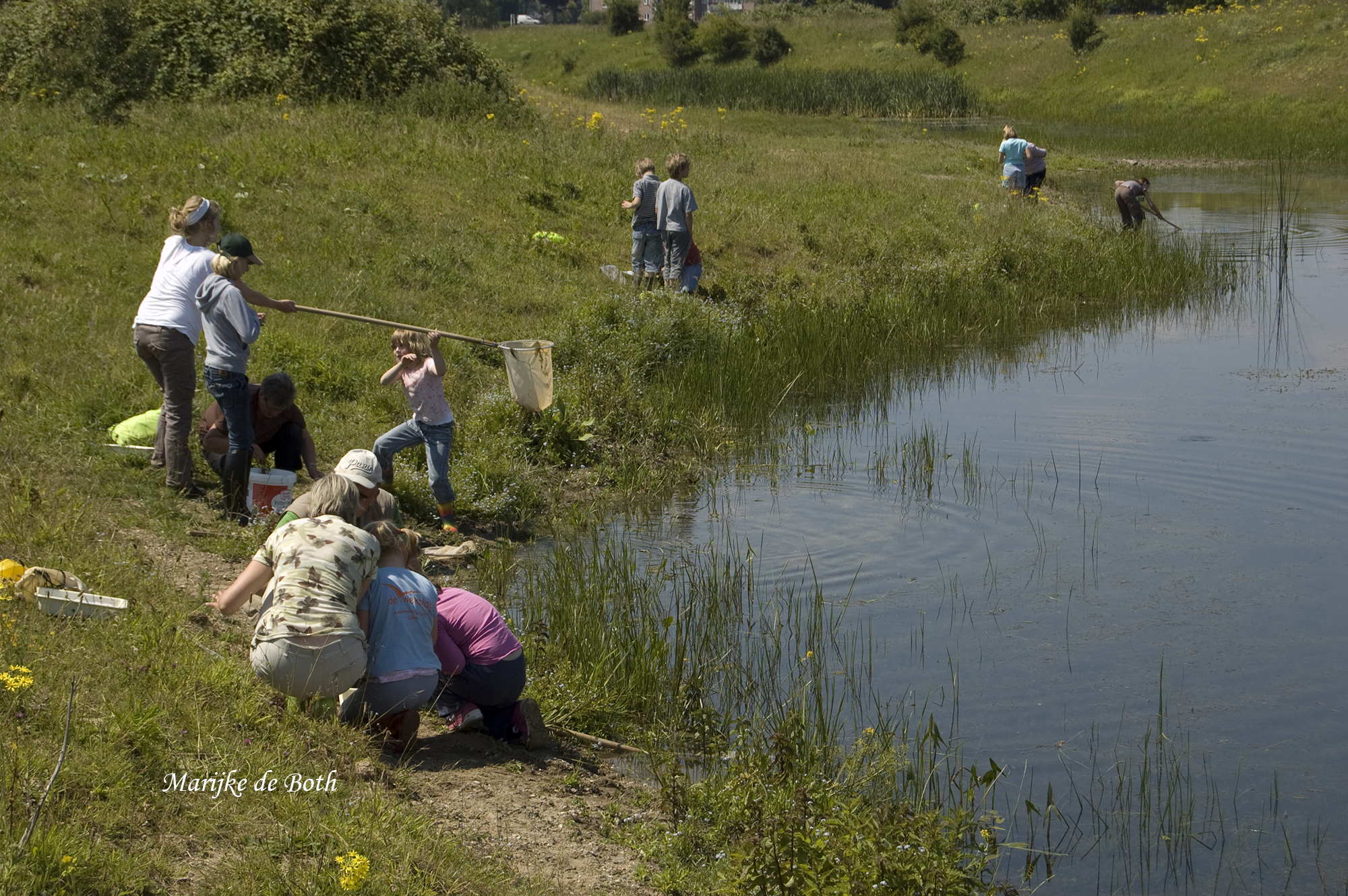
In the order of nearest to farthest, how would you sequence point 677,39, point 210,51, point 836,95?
point 210,51 → point 836,95 → point 677,39

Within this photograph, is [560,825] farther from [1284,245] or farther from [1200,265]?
[1284,245]

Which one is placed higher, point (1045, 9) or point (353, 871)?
point (1045, 9)

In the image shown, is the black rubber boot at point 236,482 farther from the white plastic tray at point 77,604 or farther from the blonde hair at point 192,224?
the white plastic tray at point 77,604

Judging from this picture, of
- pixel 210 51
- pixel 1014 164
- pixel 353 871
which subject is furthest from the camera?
pixel 1014 164

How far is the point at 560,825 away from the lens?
4.72 metres

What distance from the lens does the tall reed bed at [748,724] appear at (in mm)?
4312

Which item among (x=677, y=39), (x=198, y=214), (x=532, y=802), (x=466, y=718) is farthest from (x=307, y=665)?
(x=677, y=39)

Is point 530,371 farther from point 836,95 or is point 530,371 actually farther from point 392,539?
point 836,95

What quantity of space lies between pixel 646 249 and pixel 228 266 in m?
7.02

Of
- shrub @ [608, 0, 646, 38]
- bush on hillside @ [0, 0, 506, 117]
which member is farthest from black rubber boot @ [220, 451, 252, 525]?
shrub @ [608, 0, 646, 38]

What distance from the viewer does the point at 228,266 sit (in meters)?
7.27

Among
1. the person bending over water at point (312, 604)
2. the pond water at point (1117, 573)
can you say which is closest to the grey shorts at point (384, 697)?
the person bending over water at point (312, 604)

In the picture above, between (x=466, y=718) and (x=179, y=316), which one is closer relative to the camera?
(x=466, y=718)

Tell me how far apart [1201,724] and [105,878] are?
469 centimetres
